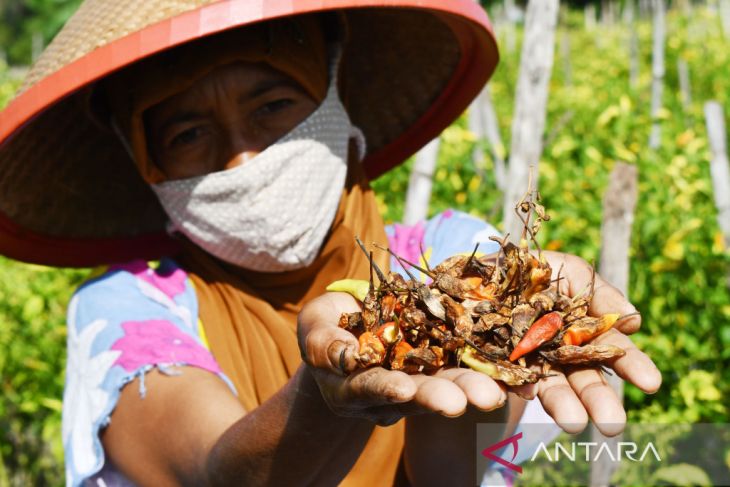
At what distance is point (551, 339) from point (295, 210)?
762 mm

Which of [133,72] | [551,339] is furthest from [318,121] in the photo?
[551,339]

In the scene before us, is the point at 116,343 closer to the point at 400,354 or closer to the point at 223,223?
the point at 223,223

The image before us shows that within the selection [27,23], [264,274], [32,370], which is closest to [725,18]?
[32,370]

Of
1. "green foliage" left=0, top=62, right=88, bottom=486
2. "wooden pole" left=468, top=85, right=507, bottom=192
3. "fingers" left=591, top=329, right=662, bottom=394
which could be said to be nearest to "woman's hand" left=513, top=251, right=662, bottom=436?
"fingers" left=591, top=329, right=662, bottom=394

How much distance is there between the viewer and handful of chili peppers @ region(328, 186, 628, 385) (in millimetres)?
1174

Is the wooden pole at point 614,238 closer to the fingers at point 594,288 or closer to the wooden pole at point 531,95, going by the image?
the wooden pole at point 531,95

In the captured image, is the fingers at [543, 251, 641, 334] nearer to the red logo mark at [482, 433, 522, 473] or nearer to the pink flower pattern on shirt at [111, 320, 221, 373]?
the red logo mark at [482, 433, 522, 473]

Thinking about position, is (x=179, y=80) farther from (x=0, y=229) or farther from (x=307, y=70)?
(x=0, y=229)

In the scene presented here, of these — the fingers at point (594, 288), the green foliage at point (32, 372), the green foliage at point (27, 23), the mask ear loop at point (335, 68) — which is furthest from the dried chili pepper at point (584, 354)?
the green foliage at point (27, 23)

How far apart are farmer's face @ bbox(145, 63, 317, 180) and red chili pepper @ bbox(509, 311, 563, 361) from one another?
793 mm

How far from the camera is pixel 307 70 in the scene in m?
1.89

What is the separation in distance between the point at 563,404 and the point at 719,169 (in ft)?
9.28

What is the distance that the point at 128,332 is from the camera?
5.89ft

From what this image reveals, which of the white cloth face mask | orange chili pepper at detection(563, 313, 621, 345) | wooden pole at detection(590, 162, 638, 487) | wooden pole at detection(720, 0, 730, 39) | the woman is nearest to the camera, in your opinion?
orange chili pepper at detection(563, 313, 621, 345)
